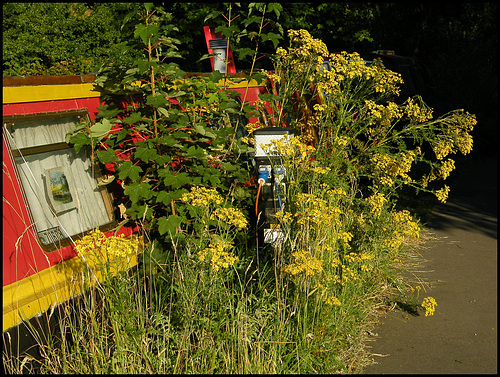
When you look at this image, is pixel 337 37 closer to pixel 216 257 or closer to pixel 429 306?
pixel 429 306

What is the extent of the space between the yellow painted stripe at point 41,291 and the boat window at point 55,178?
186mm

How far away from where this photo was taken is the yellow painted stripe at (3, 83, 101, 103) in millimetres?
3820

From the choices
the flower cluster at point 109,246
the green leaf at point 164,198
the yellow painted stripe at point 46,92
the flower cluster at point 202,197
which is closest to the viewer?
the flower cluster at point 109,246

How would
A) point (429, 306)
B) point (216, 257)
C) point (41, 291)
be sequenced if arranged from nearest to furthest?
1. point (216, 257)
2. point (41, 291)
3. point (429, 306)

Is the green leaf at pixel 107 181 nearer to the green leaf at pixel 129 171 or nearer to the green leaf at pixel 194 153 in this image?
the green leaf at pixel 129 171

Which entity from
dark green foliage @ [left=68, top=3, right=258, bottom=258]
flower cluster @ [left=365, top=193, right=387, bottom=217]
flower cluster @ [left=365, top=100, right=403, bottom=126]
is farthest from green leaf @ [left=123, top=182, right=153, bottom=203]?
flower cluster @ [left=365, top=100, right=403, bottom=126]

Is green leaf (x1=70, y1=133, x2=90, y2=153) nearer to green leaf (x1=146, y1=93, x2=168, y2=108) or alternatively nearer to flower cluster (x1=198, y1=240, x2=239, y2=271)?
green leaf (x1=146, y1=93, x2=168, y2=108)

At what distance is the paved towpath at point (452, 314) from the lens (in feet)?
Result: 13.4

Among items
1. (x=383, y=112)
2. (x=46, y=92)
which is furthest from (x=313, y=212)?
(x=383, y=112)

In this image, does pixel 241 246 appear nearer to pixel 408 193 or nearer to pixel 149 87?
pixel 149 87

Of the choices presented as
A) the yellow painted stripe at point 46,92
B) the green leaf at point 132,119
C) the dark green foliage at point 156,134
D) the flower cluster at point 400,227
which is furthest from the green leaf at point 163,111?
the flower cluster at point 400,227

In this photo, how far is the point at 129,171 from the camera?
14.5 feet

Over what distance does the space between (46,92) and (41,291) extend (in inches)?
56.0

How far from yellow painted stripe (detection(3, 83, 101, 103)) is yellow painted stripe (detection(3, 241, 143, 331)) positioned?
1.18m
